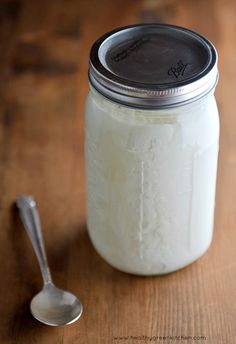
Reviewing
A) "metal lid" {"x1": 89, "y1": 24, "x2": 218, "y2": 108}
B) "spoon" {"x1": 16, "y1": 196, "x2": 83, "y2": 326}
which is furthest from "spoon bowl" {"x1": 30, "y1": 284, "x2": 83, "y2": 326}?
"metal lid" {"x1": 89, "y1": 24, "x2": 218, "y2": 108}

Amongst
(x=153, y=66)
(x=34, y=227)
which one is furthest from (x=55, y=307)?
(x=153, y=66)

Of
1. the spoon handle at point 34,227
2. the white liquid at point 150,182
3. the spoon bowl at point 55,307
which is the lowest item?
the spoon bowl at point 55,307

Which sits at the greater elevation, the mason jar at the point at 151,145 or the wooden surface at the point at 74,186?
the mason jar at the point at 151,145

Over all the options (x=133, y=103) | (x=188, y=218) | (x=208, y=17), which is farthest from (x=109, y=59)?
(x=208, y=17)

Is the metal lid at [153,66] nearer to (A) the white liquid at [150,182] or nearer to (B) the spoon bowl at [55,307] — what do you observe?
(A) the white liquid at [150,182]

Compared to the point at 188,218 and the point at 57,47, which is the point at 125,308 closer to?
the point at 188,218

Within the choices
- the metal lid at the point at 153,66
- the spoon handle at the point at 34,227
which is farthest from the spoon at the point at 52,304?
the metal lid at the point at 153,66
